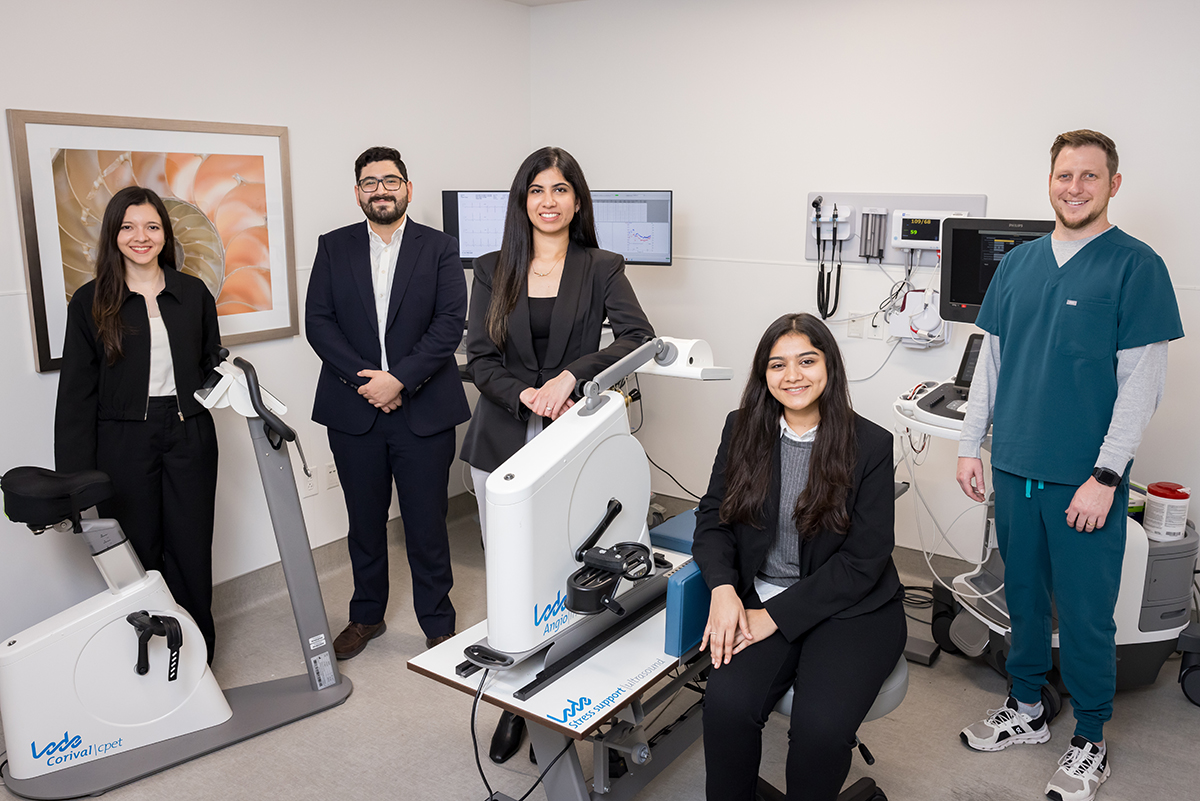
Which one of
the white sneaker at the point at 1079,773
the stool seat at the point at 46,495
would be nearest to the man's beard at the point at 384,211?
the stool seat at the point at 46,495

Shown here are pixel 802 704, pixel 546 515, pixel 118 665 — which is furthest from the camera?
pixel 118 665

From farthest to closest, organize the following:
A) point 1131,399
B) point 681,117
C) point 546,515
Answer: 1. point 681,117
2. point 1131,399
3. point 546,515

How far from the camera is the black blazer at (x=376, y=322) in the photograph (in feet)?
9.86

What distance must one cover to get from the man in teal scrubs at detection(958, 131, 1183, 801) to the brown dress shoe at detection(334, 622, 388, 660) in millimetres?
1960

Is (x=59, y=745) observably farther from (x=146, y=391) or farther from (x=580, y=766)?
(x=580, y=766)

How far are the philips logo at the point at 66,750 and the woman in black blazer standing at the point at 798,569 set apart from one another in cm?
166

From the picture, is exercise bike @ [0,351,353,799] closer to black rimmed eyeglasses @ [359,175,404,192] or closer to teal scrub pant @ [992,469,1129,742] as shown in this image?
black rimmed eyeglasses @ [359,175,404,192]

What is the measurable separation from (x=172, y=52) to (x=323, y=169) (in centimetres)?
68

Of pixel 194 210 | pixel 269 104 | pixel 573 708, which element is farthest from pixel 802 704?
pixel 269 104

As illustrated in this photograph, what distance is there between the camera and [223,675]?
3.03 m

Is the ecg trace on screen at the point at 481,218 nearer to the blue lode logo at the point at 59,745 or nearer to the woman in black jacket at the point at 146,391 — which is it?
the woman in black jacket at the point at 146,391

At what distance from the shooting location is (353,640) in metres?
3.17

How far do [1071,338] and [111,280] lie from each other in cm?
258

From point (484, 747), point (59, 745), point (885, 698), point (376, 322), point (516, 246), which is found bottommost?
point (484, 747)
